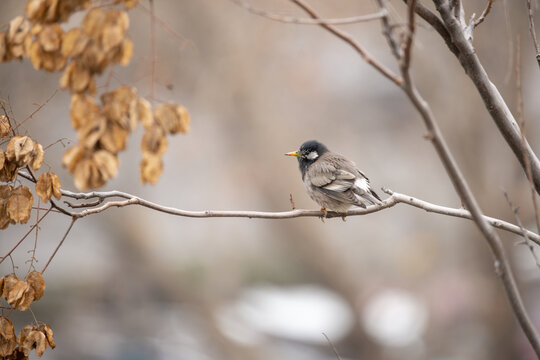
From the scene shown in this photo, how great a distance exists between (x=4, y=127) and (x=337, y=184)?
255cm

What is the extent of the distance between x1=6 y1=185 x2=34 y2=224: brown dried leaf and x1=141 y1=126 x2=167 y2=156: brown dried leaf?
2.33 ft

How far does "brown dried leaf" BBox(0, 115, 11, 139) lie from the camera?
2.24 m

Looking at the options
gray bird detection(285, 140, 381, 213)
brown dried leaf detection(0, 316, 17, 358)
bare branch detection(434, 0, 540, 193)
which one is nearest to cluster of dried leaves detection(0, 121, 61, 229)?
brown dried leaf detection(0, 316, 17, 358)

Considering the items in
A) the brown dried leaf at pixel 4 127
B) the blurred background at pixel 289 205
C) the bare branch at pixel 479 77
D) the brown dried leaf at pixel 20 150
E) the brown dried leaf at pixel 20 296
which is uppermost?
the blurred background at pixel 289 205

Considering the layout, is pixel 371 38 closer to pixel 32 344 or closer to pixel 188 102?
pixel 188 102

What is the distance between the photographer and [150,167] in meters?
1.73

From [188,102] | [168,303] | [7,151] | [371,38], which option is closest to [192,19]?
[188,102]

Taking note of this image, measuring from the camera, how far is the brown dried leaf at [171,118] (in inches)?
68.7

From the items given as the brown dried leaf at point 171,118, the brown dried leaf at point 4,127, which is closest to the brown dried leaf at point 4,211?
the brown dried leaf at point 4,127

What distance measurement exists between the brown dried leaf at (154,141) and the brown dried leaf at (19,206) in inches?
28.0

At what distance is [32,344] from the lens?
7.16 ft

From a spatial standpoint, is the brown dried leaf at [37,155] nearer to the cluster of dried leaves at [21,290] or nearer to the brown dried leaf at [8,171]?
the brown dried leaf at [8,171]

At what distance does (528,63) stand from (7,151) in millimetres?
7095

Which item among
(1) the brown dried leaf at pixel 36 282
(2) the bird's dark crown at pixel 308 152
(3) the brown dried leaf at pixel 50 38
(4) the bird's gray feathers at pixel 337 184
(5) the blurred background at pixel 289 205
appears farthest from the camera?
(5) the blurred background at pixel 289 205
